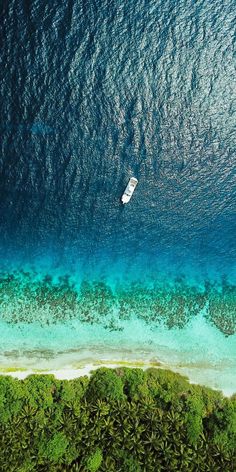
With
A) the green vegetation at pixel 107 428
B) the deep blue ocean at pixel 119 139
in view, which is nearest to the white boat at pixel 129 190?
the deep blue ocean at pixel 119 139

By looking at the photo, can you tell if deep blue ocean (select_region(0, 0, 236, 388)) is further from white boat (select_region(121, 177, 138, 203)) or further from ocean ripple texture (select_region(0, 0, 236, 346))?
white boat (select_region(121, 177, 138, 203))

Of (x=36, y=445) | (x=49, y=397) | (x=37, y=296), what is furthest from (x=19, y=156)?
(x=36, y=445)

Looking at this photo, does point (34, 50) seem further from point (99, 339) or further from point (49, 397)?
point (49, 397)

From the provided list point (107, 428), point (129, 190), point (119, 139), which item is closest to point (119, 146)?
point (119, 139)

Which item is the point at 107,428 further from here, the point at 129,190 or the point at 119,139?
the point at 119,139

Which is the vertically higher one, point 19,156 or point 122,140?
point 122,140

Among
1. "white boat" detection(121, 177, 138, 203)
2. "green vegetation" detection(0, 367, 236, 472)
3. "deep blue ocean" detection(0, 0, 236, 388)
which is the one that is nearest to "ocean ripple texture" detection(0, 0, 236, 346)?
"deep blue ocean" detection(0, 0, 236, 388)

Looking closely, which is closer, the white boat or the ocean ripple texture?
the ocean ripple texture
